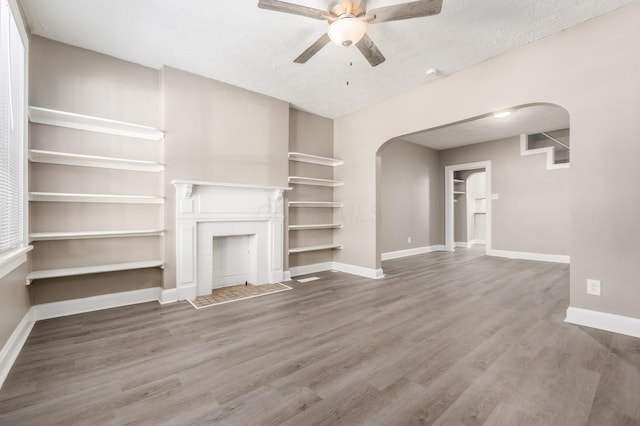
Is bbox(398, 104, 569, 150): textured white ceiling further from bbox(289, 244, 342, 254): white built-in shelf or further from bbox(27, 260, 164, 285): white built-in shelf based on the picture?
bbox(27, 260, 164, 285): white built-in shelf

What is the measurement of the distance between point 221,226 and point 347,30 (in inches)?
107

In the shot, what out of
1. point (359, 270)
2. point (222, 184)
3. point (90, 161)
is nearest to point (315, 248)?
point (359, 270)

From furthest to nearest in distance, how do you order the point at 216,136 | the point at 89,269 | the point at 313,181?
the point at 313,181 < the point at 216,136 < the point at 89,269

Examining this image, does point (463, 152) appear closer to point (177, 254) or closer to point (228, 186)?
point (228, 186)

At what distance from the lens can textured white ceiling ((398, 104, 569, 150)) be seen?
4.83 metres

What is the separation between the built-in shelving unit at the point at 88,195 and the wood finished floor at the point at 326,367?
598 millimetres

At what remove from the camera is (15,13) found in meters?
2.12

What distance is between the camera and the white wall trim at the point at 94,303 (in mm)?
2805

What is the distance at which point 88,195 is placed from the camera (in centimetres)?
280

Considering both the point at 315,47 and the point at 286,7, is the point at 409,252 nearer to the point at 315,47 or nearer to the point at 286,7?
the point at 315,47

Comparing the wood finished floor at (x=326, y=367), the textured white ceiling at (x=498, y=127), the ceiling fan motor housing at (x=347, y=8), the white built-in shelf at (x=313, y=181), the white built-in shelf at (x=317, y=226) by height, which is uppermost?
the textured white ceiling at (x=498, y=127)

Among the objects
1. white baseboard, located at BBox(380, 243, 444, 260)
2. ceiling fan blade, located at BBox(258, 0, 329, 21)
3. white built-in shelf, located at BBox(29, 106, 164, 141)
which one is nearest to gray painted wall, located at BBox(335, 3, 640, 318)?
ceiling fan blade, located at BBox(258, 0, 329, 21)

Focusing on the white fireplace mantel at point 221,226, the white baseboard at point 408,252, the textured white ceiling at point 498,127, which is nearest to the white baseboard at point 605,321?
the textured white ceiling at point 498,127

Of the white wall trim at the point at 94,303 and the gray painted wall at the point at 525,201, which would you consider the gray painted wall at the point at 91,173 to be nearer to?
the white wall trim at the point at 94,303
